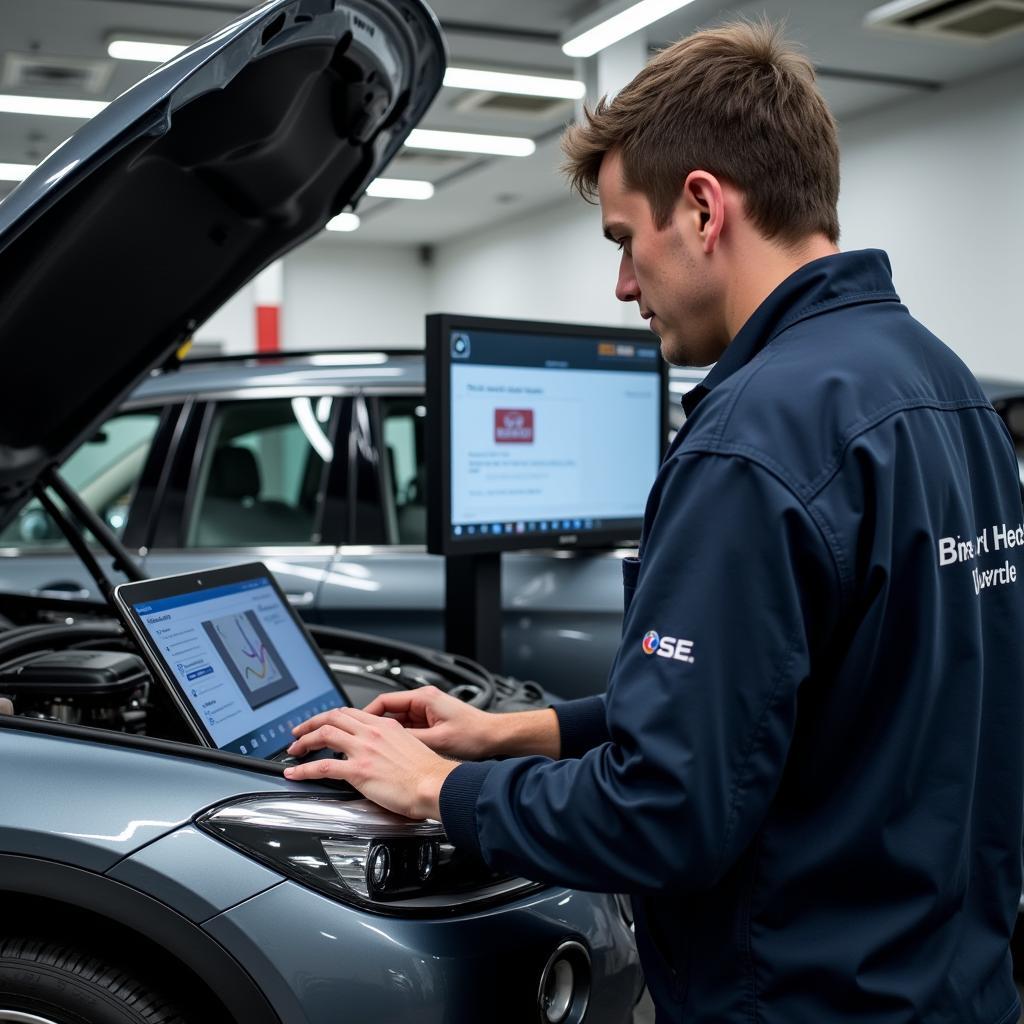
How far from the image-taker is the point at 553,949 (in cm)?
167

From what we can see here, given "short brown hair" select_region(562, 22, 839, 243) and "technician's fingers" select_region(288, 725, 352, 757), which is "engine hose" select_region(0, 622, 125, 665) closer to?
"technician's fingers" select_region(288, 725, 352, 757)

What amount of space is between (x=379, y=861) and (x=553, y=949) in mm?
298

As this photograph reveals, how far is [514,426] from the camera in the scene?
9.04ft

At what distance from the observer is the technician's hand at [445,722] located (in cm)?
166

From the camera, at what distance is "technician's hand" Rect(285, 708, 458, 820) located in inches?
54.1

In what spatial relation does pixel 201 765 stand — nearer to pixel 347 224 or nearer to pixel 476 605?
pixel 476 605

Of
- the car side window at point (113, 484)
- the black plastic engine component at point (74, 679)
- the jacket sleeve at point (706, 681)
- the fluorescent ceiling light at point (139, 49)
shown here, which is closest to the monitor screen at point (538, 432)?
the black plastic engine component at point (74, 679)

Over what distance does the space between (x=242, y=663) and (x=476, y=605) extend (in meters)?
0.96

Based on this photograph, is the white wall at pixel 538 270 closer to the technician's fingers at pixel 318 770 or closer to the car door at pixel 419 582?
the car door at pixel 419 582

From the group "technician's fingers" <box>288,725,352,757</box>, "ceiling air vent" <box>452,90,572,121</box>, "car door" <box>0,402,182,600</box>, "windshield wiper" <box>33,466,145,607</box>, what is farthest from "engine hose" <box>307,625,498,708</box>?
"ceiling air vent" <box>452,90,572,121</box>

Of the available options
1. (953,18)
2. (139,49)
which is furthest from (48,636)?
(139,49)

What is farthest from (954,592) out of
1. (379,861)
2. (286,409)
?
(286,409)

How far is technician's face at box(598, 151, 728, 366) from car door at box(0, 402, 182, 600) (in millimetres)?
2664

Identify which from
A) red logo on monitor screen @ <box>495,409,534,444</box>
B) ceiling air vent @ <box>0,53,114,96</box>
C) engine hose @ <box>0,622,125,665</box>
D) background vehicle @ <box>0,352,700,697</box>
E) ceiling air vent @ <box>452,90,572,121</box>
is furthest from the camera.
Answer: ceiling air vent @ <box>452,90,572,121</box>
